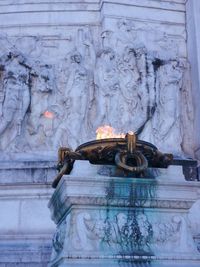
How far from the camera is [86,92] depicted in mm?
13406

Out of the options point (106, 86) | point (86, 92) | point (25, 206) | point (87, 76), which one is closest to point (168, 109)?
point (106, 86)

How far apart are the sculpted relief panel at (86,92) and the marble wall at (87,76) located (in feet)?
0.09

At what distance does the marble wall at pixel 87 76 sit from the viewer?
1307 cm

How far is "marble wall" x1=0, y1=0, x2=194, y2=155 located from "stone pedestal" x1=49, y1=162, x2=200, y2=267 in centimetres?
771

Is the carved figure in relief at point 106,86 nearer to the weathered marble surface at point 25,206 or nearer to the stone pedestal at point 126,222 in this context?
the weathered marble surface at point 25,206

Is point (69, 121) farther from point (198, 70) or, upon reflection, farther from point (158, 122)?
point (198, 70)

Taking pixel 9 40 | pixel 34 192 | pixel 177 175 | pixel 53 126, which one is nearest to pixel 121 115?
pixel 53 126

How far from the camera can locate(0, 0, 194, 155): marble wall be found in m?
13.1

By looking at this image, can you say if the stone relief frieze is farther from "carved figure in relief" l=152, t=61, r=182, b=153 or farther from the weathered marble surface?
"carved figure in relief" l=152, t=61, r=182, b=153

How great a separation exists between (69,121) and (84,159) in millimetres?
7660

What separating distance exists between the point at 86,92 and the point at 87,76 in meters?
0.49

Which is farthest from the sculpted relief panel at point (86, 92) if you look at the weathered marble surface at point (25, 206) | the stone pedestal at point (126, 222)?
the stone pedestal at point (126, 222)

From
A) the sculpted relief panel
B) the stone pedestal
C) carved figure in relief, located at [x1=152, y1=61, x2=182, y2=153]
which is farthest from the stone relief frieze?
carved figure in relief, located at [x1=152, y1=61, x2=182, y2=153]

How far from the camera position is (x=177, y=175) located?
18.4 feet
